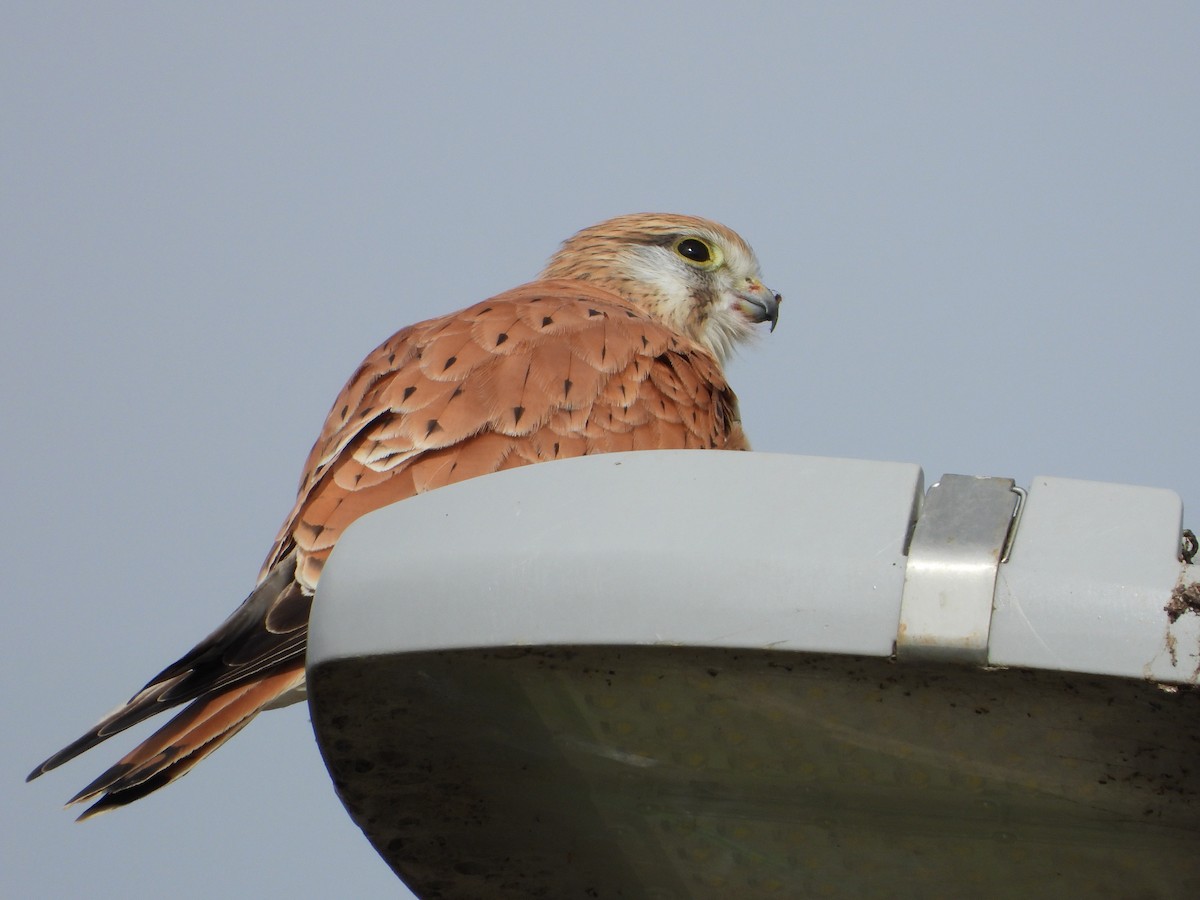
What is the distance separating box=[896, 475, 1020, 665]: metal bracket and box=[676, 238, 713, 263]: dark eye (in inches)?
152

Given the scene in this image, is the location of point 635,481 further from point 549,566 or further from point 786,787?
point 786,787

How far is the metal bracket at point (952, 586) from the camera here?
4.17ft

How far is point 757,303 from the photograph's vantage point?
512 centimetres

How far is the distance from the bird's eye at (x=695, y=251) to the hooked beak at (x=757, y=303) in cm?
15

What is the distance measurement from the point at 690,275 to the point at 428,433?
7.89 feet

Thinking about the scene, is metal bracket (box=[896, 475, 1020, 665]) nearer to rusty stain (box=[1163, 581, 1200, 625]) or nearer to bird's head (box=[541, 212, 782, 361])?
rusty stain (box=[1163, 581, 1200, 625])

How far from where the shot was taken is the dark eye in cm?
514

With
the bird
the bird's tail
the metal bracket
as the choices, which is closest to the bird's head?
the bird

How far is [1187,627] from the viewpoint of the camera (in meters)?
1.21

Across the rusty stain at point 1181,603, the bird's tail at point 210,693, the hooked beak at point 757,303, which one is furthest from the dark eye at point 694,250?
the rusty stain at point 1181,603

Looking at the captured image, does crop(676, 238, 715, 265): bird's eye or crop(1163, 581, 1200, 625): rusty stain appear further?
crop(676, 238, 715, 265): bird's eye

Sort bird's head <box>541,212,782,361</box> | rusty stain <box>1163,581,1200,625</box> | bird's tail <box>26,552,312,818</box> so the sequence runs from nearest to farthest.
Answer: rusty stain <box>1163,581,1200,625</box>
bird's tail <box>26,552,312,818</box>
bird's head <box>541,212,782,361</box>

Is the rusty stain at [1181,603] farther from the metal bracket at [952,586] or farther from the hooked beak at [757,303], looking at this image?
the hooked beak at [757,303]

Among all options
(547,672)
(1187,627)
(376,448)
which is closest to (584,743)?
(547,672)
